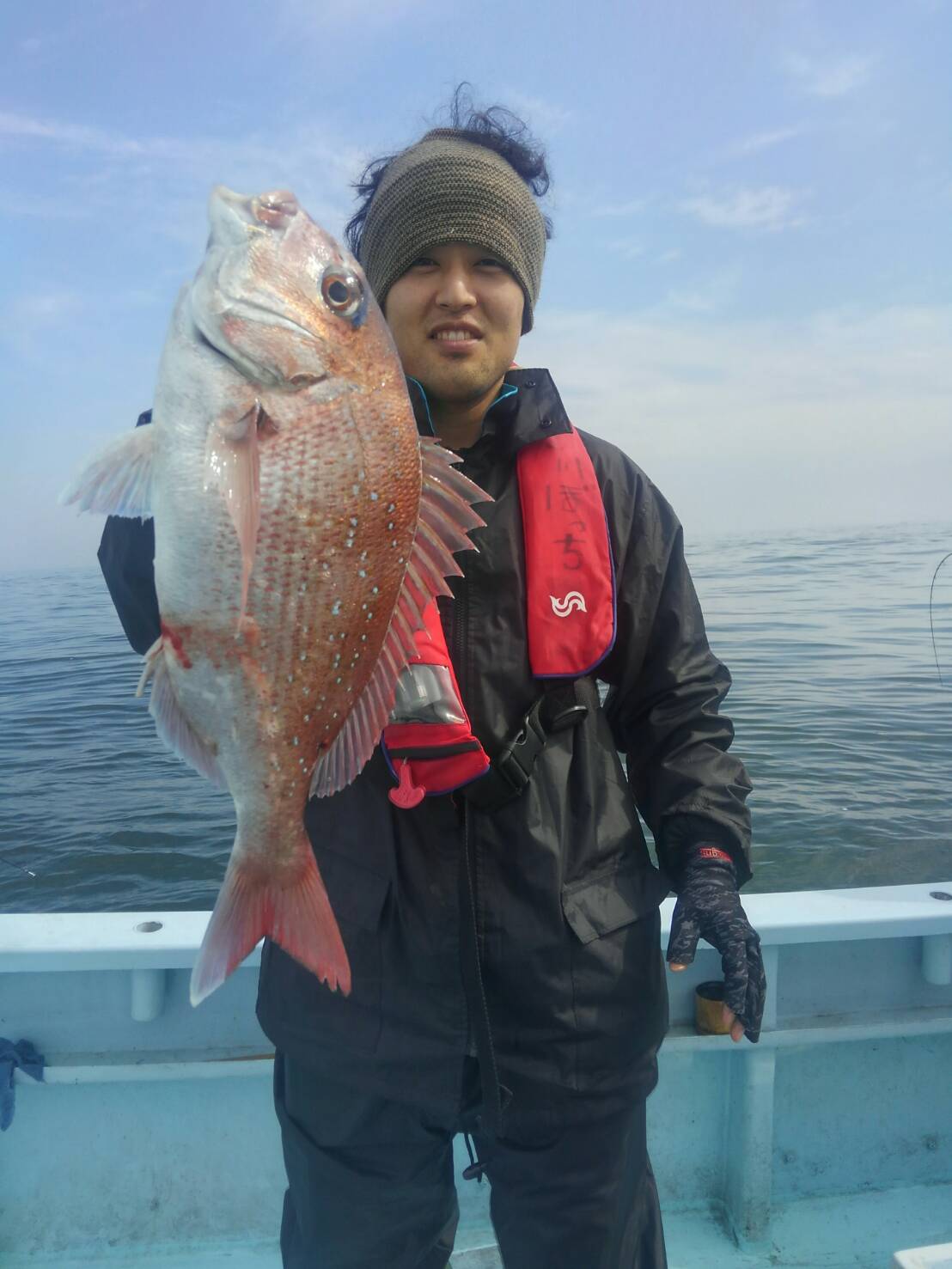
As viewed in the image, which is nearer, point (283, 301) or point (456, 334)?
point (283, 301)

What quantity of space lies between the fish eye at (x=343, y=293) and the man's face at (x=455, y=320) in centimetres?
48

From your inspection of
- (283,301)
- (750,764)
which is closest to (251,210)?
(283,301)

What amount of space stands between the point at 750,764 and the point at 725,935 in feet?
25.5

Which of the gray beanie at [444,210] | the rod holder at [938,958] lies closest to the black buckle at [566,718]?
the gray beanie at [444,210]

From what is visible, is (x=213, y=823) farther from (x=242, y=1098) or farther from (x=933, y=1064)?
Result: (x=933, y=1064)

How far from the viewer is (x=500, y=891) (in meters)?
2.21

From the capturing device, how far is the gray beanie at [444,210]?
2.35 meters

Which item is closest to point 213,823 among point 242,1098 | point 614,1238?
point 242,1098

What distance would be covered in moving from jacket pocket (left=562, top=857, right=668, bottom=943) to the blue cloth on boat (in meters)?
2.32

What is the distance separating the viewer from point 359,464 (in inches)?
66.6

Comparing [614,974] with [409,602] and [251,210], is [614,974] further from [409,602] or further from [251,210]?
[251,210]

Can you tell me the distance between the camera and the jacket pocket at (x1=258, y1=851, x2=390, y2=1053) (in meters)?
2.19

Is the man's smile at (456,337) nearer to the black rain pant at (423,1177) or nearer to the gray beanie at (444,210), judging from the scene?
the gray beanie at (444,210)

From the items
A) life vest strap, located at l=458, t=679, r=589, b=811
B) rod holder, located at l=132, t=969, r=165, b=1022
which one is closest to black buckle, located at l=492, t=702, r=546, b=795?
life vest strap, located at l=458, t=679, r=589, b=811
